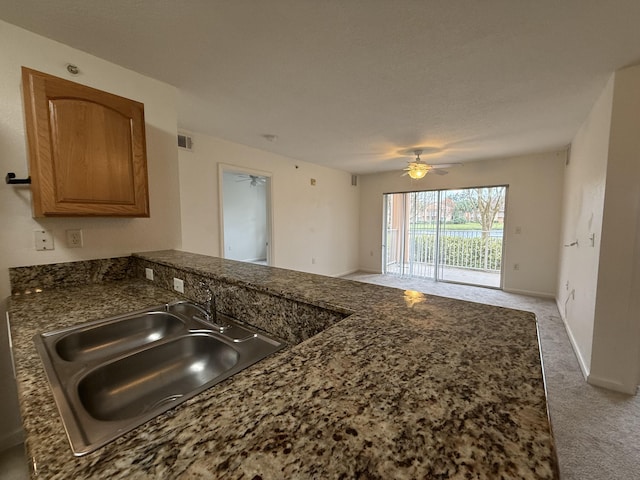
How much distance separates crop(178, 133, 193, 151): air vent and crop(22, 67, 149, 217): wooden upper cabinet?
1514 mm

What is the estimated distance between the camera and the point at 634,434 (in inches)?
64.5

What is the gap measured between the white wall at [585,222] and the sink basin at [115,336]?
2919mm

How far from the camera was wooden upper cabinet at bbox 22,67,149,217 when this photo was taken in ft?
4.39

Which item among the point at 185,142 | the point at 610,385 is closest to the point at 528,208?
the point at 610,385

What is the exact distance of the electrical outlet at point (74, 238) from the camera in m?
1.68

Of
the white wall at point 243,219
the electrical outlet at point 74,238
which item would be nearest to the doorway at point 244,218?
the white wall at point 243,219

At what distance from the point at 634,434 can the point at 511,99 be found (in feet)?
8.10

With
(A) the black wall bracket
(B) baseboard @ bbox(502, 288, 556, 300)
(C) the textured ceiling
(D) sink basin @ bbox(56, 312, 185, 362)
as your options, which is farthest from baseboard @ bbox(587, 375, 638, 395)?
(A) the black wall bracket

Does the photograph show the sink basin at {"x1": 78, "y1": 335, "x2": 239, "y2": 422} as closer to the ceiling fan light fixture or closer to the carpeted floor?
the carpeted floor

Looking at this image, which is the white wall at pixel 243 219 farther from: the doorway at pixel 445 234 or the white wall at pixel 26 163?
the white wall at pixel 26 163

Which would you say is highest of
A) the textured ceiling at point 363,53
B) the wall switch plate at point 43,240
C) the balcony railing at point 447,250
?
the textured ceiling at point 363,53

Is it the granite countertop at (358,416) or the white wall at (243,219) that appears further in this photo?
the white wall at (243,219)

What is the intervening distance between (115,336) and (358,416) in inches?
49.5

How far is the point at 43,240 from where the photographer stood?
1.59 metres
